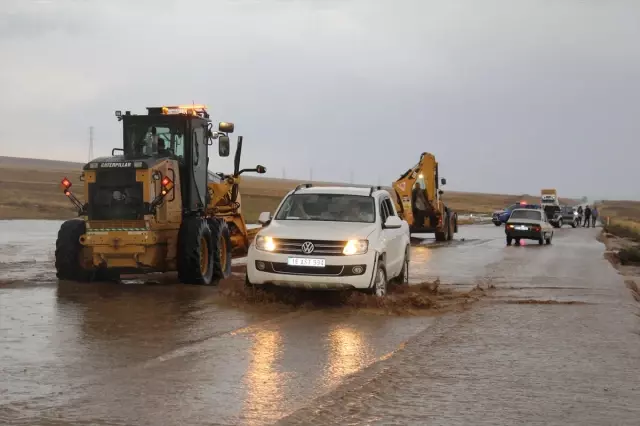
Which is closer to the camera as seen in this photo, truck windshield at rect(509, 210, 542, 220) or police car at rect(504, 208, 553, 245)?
police car at rect(504, 208, 553, 245)

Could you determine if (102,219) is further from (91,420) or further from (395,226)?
(91,420)

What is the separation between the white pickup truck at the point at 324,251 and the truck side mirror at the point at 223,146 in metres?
3.66

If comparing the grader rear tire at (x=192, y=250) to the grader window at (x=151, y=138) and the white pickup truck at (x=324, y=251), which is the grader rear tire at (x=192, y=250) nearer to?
the grader window at (x=151, y=138)

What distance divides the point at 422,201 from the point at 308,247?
87.2 feet

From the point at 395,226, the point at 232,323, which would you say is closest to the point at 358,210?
the point at 395,226

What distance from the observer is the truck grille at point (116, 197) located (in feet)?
52.1

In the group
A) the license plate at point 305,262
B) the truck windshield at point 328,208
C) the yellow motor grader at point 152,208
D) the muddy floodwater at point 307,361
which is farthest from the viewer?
the yellow motor grader at point 152,208

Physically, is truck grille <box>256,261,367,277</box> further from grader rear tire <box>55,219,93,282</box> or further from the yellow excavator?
the yellow excavator

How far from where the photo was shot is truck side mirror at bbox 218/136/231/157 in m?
17.8

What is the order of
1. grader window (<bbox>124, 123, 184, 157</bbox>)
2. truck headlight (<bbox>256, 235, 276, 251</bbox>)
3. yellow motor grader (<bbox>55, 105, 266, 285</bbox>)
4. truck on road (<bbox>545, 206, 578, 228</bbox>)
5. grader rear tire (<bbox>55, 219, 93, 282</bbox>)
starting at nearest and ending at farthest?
1. truck headlight (<bbox>256, 235, 276, 251</bbox>)
2. yellow motor grader (<bbox>55, 105, 266, 285</bbox>)
3. grader rear tire (<bbox>55, 219, 93, 282</bbox>)
4. grader window (<bbox>124, 123, 184, 157</bbox>)
5. truck on road (<bbox>545, 206, 578, 228</bbox>)

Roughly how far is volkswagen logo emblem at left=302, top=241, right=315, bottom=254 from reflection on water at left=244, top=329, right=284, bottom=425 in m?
2.73

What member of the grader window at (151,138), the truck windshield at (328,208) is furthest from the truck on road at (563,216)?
the truck windshield at (328,208)

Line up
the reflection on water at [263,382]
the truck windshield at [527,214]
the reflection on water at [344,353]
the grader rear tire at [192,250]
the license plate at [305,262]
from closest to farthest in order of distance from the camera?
1. the reflection on water at [263,382]
2. the reflection on water at [344,353]
3. the license plate at [305,262]
4. the grader rear tire at [192,250]
5. the truck windshield at [527,214]

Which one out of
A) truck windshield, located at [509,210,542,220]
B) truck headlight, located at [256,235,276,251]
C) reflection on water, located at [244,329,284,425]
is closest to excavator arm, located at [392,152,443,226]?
truck windshield, located at [509,210,542,220]
